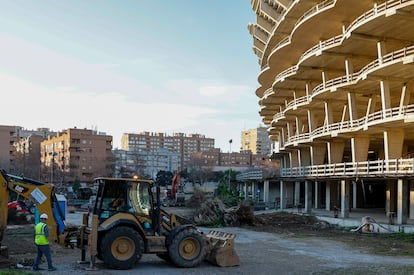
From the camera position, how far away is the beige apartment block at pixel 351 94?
104 ft

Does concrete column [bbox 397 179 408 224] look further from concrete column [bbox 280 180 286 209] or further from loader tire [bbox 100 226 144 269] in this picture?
concrete column [bbox 280 180 286 209]

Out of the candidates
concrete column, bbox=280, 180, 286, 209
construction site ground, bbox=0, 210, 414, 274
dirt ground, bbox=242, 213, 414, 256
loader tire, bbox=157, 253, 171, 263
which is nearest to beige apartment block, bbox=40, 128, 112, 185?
concrete column, bbox=280, 180, 286, 209

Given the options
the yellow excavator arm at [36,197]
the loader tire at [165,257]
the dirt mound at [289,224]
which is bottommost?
the dirt mound at [289,224]

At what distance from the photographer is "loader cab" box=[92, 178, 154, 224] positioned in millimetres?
14570

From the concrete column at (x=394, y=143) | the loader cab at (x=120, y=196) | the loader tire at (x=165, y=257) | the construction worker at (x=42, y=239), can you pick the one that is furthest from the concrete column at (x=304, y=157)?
the construction worker at (x=42, y=239)

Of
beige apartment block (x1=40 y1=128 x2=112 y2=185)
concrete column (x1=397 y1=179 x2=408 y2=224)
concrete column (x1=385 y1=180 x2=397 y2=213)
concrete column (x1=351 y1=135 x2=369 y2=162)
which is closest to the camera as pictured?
concrete column (x1=397 y1=179 x2=408 y2=224)

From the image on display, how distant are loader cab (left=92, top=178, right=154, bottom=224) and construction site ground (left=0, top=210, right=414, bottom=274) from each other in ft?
5.25

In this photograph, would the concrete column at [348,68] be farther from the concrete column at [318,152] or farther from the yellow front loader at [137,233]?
the yellow front loader at [137,233]

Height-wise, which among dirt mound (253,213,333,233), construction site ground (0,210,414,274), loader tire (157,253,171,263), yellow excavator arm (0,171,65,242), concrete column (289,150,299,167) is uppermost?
concrete column (289,150,299,167)

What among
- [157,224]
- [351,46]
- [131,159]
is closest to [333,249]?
[157,224]

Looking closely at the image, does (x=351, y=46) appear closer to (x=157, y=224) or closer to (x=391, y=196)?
(x=391, y=196)

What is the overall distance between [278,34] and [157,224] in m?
40.9

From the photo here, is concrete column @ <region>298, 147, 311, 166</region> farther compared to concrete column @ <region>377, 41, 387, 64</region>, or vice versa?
concrete column @ <region>298, 147, 311, 166</region>

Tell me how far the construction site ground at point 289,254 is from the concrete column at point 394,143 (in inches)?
249
